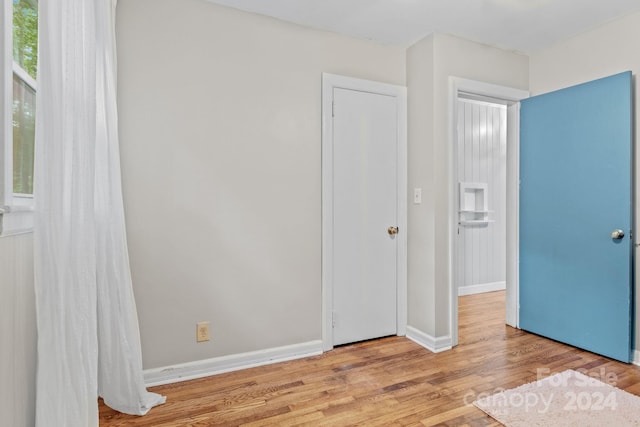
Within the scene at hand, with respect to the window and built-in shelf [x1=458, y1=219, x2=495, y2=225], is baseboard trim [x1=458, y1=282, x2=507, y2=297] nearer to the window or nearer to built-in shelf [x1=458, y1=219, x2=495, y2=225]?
built-in shelf [x1=458, y1=219, x2=495, y2=225]

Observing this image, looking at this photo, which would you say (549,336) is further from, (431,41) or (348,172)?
(431,41)

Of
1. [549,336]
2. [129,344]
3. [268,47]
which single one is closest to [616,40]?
[549,336]

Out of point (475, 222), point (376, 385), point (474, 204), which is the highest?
point (474, 204)

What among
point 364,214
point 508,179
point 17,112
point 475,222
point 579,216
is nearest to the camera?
point 17,112

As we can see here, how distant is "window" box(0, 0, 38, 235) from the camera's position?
3.44ft

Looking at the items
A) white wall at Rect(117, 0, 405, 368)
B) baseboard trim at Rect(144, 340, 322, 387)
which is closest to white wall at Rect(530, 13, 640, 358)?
white wall at Rect(117, 0, 405, 368)

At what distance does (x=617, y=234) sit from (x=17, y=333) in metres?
3.40

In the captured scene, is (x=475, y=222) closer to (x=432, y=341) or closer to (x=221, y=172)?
(x=432, y=341)

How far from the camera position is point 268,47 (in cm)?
254

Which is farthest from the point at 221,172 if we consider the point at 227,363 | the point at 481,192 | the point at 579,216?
the point at 481,192

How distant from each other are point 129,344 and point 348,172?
1886 mm

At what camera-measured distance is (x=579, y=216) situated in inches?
109

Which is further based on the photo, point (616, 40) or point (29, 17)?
point (616, 40)

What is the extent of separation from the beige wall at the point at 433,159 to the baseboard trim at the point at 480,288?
1.86 meters
